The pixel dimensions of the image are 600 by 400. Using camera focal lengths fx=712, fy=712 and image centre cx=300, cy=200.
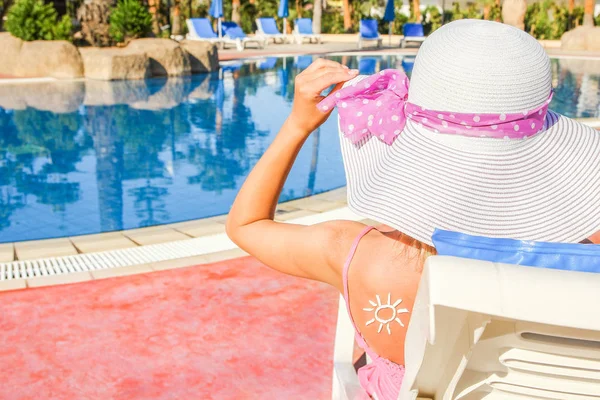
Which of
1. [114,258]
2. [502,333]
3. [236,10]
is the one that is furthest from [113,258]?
[236,10]

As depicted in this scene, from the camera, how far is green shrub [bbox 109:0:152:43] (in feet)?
56.1

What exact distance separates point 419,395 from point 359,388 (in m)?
0.97

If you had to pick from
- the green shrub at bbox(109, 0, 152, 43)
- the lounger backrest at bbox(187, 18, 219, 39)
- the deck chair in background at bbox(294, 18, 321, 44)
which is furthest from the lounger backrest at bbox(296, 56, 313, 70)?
the deck chair in background at bbox(294, 18, 321, 44)

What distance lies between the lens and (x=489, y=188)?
1382 mm

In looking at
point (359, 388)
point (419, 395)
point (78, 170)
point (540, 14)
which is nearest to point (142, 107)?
point (78, 170)

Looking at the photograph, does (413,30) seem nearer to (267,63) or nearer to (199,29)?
(199,29)

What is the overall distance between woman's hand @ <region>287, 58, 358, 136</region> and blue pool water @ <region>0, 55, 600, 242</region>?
4998 millimetres

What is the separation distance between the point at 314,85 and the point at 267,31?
2587 centimetres

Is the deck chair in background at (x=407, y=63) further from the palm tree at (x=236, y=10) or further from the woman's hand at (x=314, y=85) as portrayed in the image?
the woman's hand at (x=314, y=85)

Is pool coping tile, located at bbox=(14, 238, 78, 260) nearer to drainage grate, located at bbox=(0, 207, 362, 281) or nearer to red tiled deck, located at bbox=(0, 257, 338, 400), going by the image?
drainage grate, located at bbox=(0, 207, 362, 281)

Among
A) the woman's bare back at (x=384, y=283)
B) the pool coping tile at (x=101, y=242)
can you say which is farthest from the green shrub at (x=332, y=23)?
the woman's bare back at (x=384, y=283)

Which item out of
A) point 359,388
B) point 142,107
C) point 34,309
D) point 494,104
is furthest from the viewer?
point 142,107

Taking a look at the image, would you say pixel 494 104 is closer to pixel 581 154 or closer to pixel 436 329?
pixel 581 154

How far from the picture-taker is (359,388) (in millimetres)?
2152
